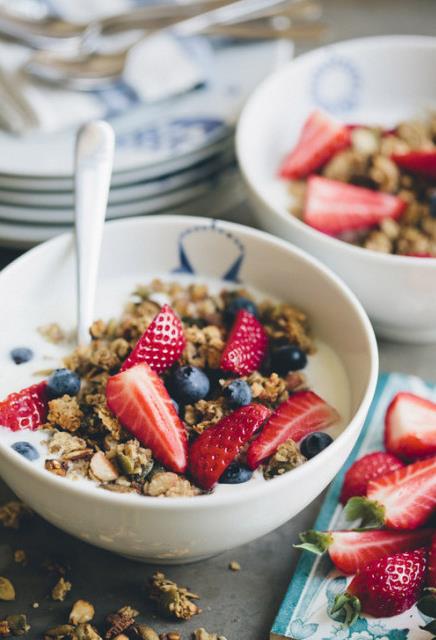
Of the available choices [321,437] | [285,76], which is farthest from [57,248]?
[285,76]

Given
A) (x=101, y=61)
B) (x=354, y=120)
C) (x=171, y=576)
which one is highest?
(x=101, y=61)

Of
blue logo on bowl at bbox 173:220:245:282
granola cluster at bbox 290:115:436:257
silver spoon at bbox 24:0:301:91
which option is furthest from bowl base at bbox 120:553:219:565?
silver spoon at bbox 24:0:301:91

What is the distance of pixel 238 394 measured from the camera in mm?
990

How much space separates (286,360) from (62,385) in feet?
0.85

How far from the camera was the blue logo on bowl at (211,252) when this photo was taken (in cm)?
121

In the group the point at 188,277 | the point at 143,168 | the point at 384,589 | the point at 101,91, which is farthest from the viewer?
the point at 101,91

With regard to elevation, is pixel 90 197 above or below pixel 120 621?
above

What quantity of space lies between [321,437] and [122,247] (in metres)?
0.40

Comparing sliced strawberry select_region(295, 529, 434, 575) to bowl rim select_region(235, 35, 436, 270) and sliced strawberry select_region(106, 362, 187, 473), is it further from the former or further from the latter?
bowl rim select_region(235, 35, 436, 270)

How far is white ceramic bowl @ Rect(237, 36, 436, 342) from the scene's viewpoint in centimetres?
121

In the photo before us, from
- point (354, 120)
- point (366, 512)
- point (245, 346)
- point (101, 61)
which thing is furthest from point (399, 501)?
point (101, 61)

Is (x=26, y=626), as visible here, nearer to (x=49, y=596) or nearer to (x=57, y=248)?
(x=49, y=596)

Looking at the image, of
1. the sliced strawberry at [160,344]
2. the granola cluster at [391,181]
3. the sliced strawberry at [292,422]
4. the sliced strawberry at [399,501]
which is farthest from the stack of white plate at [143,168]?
the sliced strawberry at [399,501]

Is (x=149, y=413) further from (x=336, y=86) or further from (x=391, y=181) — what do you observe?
(x=336, y=86)
